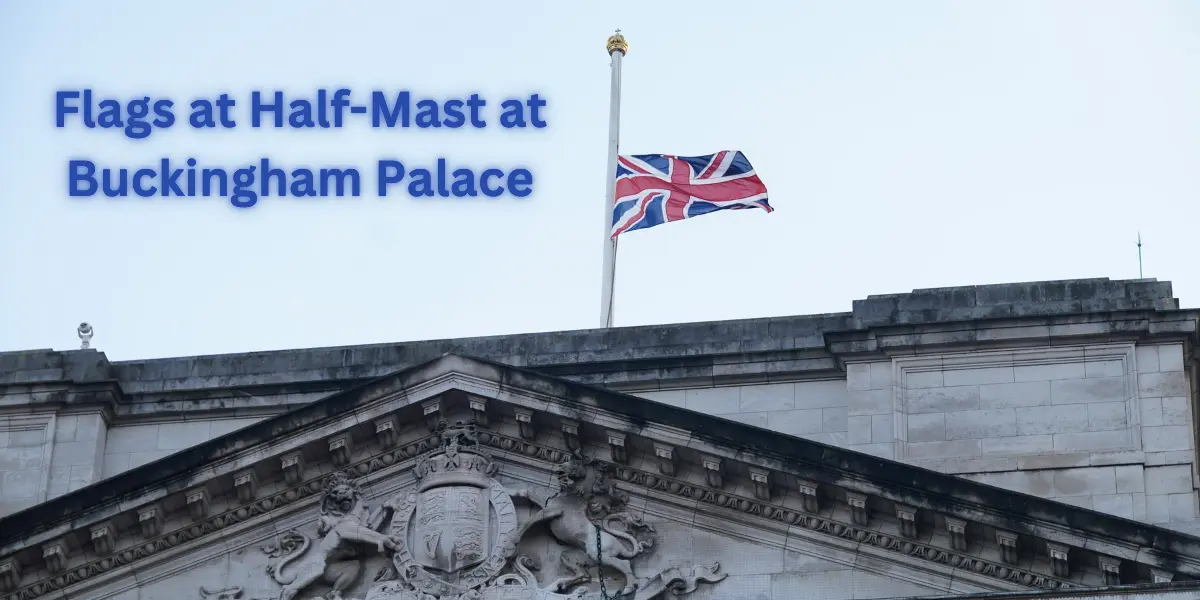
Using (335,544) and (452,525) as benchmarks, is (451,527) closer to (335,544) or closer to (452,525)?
(452,525)

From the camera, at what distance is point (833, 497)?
3878cm

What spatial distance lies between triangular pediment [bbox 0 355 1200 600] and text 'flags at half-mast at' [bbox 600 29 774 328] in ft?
26.6

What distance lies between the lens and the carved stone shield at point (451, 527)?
129ft

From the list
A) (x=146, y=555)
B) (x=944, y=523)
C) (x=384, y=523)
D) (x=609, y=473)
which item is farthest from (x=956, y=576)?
(x=146, y=555)

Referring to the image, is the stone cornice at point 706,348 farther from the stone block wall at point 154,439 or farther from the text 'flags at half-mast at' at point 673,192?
the text 'flags at half-mast at' at point 673,192

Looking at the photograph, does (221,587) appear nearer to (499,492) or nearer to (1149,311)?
(499,492)

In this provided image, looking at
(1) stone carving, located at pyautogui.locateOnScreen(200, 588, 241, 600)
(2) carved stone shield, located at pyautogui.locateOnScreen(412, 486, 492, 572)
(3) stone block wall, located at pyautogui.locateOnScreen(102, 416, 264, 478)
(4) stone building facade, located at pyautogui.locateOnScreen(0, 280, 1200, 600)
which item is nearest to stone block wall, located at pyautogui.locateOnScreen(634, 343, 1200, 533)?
(4) stone building facade, located at pyautogui.locateOnScreen(0, 280, 1200, 600)

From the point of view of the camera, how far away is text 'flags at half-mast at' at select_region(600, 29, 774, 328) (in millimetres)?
47969

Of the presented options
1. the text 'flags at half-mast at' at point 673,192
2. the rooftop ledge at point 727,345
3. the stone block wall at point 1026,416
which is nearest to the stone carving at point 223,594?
the rooftop ledge at point 727,345

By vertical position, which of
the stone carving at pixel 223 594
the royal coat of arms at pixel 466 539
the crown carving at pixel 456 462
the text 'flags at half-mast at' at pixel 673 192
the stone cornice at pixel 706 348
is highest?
the text 'flags at half-mast at' at pixel 673 192

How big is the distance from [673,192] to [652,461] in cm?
943

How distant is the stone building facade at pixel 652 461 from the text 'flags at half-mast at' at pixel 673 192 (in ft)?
13.7

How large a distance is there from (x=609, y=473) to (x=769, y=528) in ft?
6.98

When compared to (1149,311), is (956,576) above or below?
below
